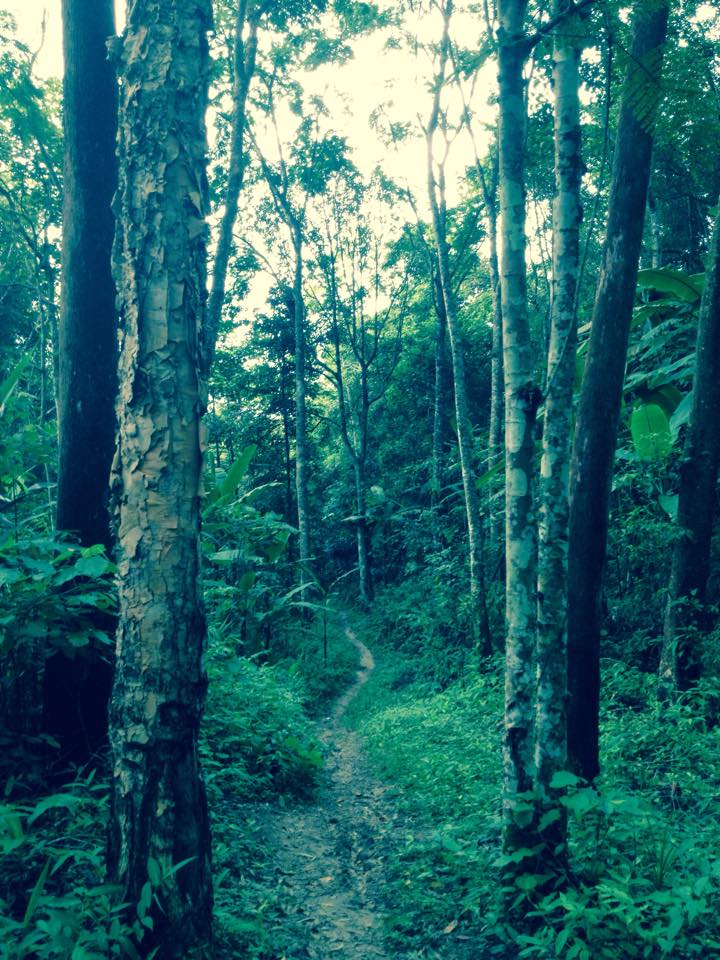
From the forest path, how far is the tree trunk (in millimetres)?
2477

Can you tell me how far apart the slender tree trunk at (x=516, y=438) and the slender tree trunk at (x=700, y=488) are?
11.7 feet

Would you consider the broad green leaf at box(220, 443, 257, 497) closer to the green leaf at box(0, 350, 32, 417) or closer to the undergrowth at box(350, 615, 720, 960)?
the green leaf at box(0, 350, 32, 417)

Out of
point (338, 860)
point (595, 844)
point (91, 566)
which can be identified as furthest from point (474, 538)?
point (91, 566)

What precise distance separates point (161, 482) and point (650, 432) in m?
5.65

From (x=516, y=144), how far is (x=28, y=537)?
383 cm

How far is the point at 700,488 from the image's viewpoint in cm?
651

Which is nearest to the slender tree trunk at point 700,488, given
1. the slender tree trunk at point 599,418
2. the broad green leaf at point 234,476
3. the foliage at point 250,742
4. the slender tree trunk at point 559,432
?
the slender tree trunk at point 599,418

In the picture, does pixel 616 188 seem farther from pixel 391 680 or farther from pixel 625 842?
pixel 391 680

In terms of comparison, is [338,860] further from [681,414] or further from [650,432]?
[681,414]

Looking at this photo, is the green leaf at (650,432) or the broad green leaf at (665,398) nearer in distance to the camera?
the green leaf at (650,432)

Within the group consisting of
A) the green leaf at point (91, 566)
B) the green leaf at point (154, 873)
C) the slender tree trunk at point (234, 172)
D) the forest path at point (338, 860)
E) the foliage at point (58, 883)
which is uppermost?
the slender tree trunk at point (234, 172)

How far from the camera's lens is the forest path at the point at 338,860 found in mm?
3488

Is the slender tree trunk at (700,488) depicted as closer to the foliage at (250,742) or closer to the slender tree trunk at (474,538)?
the foliage at (250,742)

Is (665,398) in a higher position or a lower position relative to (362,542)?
higher
